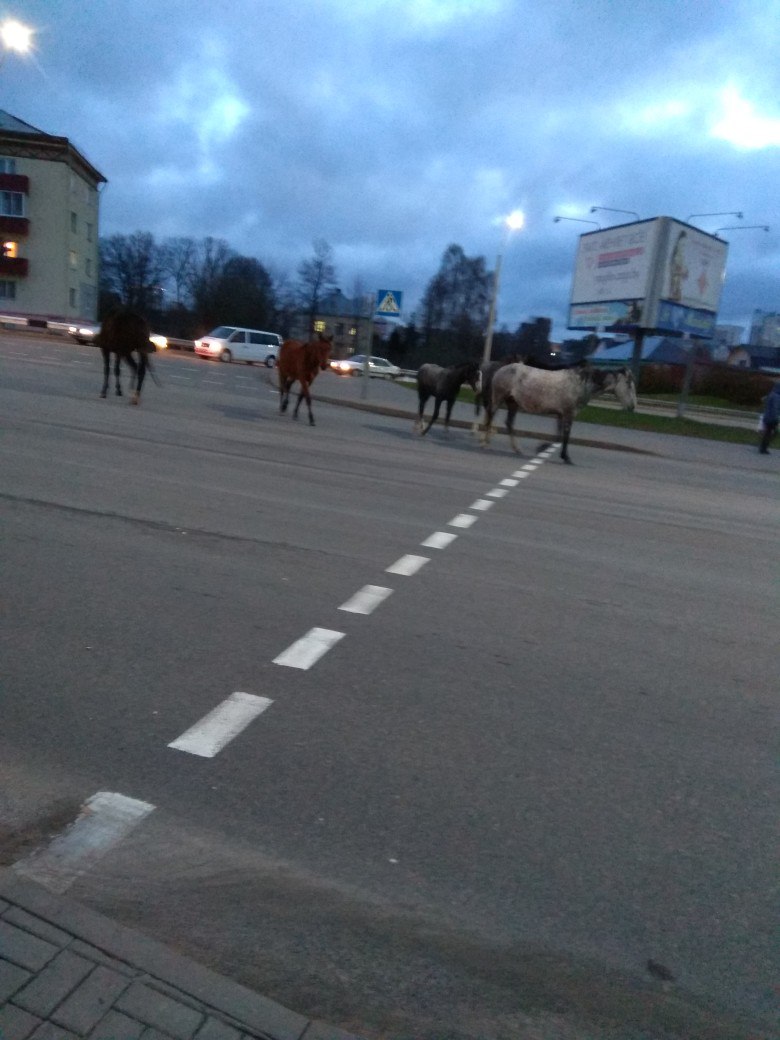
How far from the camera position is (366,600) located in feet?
19.6

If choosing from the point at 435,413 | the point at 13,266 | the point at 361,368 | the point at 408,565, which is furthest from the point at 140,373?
the point at 13,266

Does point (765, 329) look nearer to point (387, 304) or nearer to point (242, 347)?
point (242, 347)

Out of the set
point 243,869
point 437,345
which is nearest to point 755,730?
point 243,869

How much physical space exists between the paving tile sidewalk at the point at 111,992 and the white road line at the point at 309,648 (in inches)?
87.2

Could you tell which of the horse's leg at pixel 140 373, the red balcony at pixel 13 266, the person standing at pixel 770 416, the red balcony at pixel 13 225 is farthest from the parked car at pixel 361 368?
the horse's leg at pixel 140 373

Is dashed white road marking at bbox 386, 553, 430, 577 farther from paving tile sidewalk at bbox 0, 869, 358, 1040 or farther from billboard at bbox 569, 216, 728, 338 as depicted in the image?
billboard at bbox 569, 216, 728, 338

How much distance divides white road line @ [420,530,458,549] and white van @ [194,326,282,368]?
4038cm

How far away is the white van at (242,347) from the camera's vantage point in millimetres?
47438

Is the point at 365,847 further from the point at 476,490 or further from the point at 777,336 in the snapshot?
the point at 777,336

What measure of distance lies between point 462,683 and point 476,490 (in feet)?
22.5

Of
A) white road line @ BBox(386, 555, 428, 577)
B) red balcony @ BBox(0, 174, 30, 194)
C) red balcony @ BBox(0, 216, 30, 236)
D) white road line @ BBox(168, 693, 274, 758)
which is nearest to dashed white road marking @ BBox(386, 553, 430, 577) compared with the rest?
white road line @ BBox(386, 555, 428, 577)

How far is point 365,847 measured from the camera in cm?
319

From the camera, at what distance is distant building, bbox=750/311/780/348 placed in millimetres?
114188

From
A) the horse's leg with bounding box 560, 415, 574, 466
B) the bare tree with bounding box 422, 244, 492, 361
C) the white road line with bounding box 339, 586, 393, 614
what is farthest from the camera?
the bare tree with bounding box 422, 244, 492, 361
